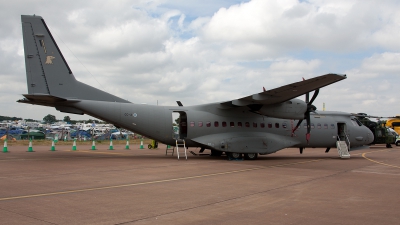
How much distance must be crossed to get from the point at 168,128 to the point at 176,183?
947 cm

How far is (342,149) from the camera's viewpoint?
23109 mm

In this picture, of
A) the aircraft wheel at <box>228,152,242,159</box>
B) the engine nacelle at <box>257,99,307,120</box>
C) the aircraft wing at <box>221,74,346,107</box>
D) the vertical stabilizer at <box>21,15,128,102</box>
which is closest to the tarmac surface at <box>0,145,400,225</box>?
the aircraft wing at <box>221,74,346,107</box>

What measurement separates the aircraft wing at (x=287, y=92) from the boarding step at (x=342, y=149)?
20.2 feet

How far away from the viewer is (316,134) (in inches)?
920

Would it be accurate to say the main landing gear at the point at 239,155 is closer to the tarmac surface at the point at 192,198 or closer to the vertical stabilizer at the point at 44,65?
the tarmac surface at the point at 192,198

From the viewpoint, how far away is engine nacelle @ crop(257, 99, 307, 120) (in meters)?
20.3

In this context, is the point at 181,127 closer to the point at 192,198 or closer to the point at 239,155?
the point at 239,155

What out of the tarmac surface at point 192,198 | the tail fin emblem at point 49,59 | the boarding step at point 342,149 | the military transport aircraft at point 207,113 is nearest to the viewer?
the tarmac surface at point 192,198

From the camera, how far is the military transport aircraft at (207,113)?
59.3 feet

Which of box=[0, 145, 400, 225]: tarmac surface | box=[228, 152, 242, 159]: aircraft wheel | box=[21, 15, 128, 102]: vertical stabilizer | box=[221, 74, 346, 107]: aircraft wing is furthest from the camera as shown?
box=[228, 152, 242, 159]: aircraft wheel

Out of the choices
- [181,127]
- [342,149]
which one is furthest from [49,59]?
[342,149]

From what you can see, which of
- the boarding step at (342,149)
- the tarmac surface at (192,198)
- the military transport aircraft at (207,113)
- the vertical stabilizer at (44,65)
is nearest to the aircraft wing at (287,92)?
the military transport aircraft at (207,113)

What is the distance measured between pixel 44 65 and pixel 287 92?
42.9ft

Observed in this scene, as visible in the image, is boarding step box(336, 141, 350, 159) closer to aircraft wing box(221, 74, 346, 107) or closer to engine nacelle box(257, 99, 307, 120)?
engine nacelle box(257, 99, 307, 120)
